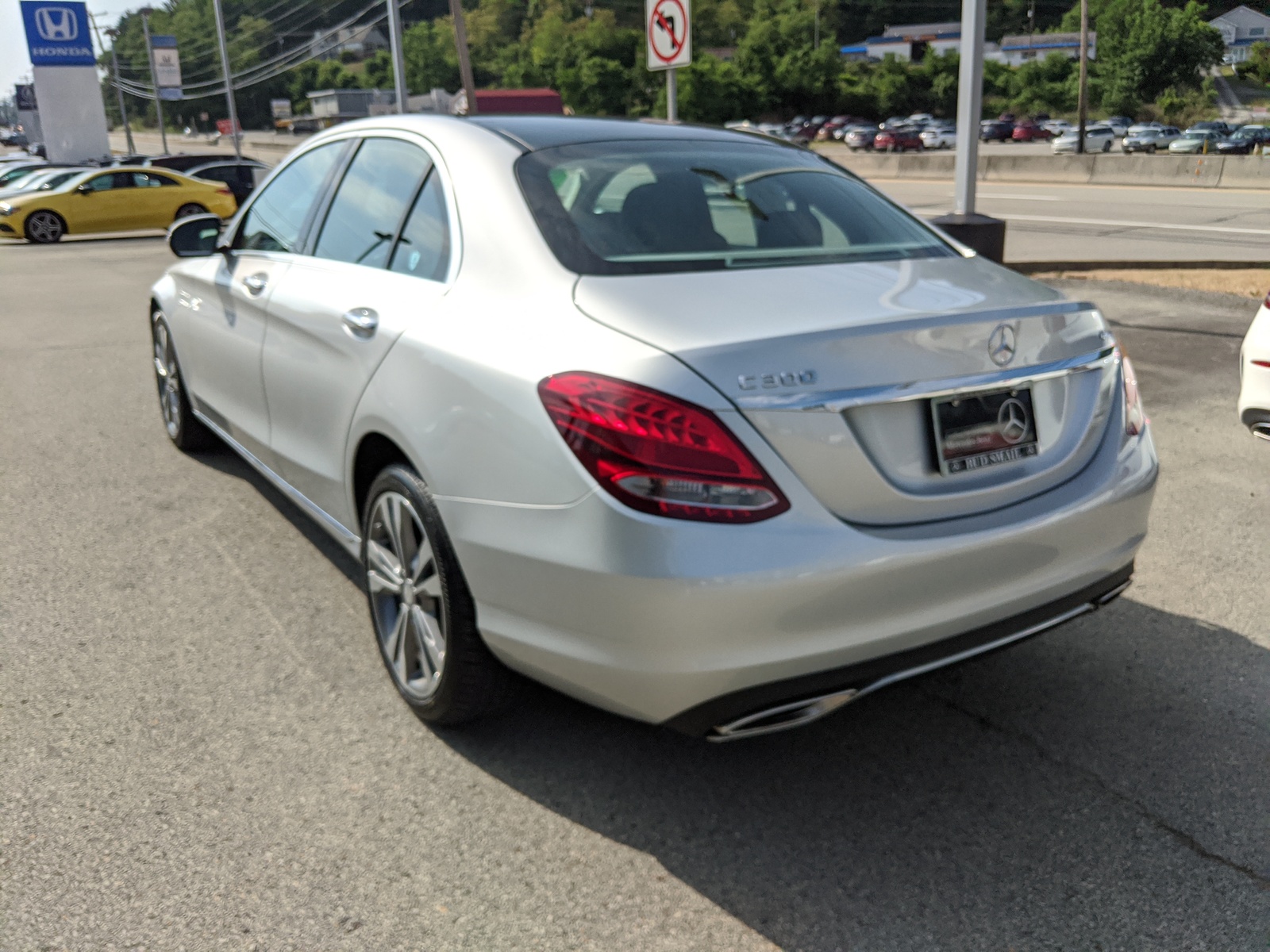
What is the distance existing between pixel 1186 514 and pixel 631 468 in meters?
3.41

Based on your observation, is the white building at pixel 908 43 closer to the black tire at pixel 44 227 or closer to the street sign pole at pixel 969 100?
the black tire at pixel 44 227

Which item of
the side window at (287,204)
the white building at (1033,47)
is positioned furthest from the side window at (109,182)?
the white building at (1033,47)

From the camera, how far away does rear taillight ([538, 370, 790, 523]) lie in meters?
2.43

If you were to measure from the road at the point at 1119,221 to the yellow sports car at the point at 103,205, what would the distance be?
15.2m

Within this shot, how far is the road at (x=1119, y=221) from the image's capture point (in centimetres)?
1491

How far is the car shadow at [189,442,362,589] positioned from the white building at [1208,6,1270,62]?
14432 cm

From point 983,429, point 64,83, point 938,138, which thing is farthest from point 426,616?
point 938,138

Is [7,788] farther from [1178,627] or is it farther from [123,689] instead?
[1178,627]

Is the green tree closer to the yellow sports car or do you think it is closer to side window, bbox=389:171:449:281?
the yellow sports car

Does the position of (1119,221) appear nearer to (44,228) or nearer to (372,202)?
(372,202)

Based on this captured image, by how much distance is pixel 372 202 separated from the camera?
12.4ft

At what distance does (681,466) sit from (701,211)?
1.11 metres

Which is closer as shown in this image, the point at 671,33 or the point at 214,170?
the point at 671,33

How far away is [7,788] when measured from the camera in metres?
3.03
